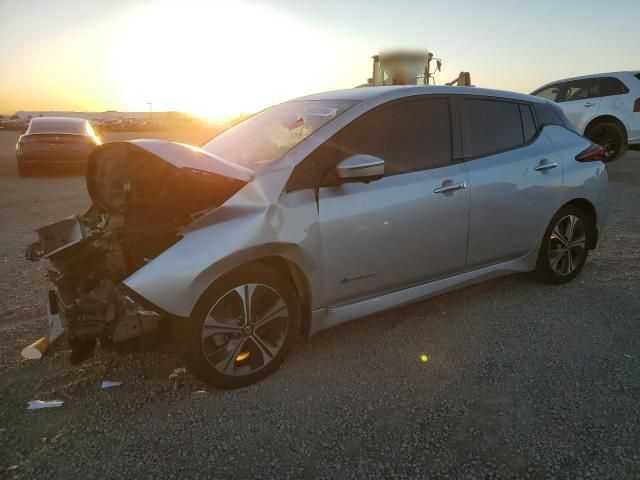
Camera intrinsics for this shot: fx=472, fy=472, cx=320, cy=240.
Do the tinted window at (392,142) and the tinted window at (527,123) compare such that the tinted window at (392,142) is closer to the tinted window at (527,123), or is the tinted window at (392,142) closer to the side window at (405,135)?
the side window at (405,135)

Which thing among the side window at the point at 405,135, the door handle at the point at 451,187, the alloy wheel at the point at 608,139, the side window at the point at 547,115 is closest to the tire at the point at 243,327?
→ the side window at the point at 405,135

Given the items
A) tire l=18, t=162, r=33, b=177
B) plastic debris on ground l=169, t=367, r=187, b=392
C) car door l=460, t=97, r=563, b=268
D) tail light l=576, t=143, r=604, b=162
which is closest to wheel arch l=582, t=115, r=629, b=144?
tail light l=576, t=143, r=604, b=162

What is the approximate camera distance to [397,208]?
2992mm

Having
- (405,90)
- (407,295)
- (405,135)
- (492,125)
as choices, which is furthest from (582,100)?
(407,295)

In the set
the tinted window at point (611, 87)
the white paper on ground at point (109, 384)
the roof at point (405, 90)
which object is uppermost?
the roof at point (405, 90)

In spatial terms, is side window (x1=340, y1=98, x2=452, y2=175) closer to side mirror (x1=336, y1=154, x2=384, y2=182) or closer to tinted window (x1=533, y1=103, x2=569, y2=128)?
side mirror (x1=336, y1=154, x2=384, y2=182)

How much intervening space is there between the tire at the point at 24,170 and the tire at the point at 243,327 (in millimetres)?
11049

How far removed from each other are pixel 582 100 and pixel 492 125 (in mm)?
8695

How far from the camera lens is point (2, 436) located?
235 cm

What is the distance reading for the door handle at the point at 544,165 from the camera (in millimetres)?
3805

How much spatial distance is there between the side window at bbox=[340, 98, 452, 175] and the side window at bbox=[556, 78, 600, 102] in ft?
30.0

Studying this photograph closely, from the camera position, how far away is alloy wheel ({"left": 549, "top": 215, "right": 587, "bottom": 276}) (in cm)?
414

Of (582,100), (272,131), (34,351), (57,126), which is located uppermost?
(272,131)

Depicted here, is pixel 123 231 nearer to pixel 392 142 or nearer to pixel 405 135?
pixel 392 142
